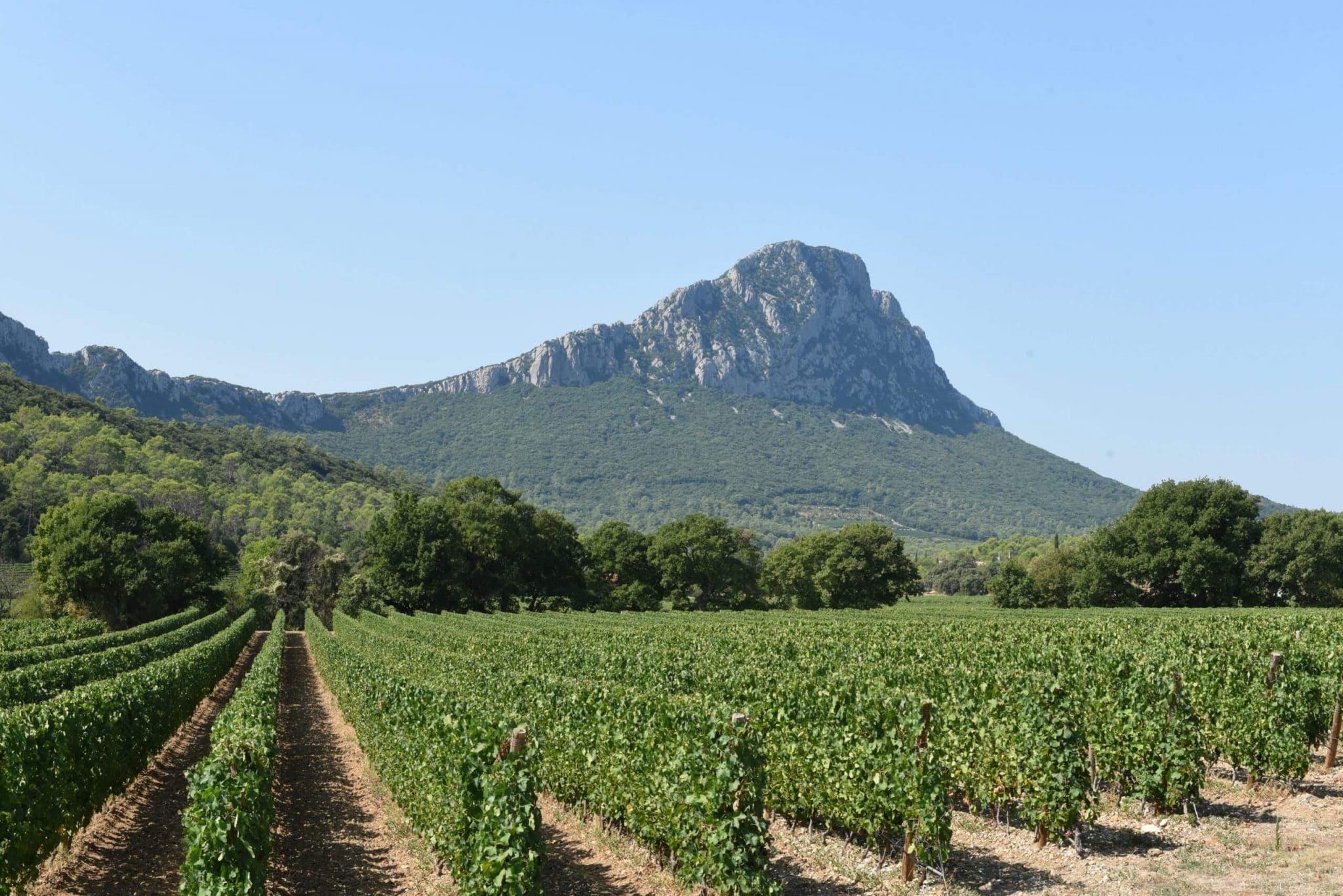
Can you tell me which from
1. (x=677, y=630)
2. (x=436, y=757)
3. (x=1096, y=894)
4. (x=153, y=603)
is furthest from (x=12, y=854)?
(x=153, y=603)

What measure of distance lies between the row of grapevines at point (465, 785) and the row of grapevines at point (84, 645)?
17098mm

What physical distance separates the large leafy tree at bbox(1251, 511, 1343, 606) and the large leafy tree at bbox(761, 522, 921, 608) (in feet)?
79.3

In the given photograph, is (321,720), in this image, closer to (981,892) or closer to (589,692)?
(589,692)

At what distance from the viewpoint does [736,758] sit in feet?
30.3

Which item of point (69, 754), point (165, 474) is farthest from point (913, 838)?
point (165, 474)

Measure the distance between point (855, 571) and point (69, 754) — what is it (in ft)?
213

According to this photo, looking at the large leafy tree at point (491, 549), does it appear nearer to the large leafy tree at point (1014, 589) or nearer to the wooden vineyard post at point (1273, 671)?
the large leafy tree at point (1014, 589)

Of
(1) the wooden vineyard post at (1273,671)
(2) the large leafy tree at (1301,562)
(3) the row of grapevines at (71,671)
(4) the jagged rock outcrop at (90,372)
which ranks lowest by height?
(3) the row of grapevines at (71,671)

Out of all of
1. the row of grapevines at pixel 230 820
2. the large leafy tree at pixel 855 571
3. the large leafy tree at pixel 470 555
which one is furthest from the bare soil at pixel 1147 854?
the large leafy tree at pixel 470 555

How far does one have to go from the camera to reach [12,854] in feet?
31.1

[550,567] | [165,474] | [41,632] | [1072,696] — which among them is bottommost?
[41,632]

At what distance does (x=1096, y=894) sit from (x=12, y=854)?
37.6ft

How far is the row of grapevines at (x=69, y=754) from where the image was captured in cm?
998

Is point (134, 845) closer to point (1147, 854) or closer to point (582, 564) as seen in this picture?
point (1147, 854)
